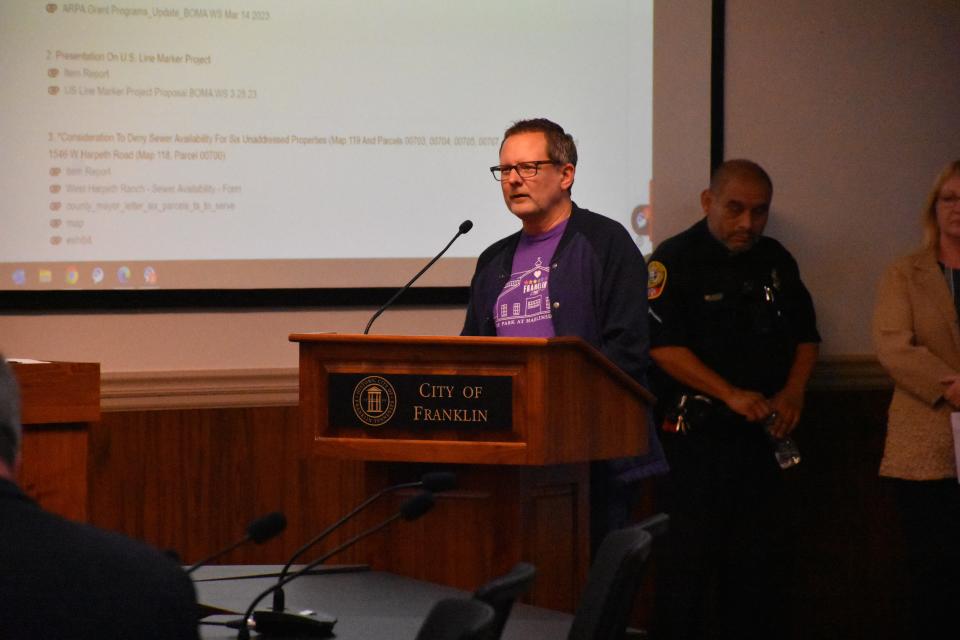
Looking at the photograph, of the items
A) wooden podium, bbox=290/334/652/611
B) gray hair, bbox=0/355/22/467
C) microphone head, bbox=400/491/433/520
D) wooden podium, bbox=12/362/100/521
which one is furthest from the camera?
wooden podium, bbox=290/334/652/611

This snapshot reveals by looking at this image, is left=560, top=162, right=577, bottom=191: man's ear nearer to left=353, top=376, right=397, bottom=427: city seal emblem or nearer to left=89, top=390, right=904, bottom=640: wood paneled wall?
left=353, top=376, right=397, bottom=427: city seal emblem

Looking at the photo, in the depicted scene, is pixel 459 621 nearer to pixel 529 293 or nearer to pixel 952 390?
pixel 529 293

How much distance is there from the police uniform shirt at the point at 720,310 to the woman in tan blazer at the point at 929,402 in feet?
1.60

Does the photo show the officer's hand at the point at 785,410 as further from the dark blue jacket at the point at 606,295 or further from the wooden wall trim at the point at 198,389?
the wooden wall trim at the point at 198,389

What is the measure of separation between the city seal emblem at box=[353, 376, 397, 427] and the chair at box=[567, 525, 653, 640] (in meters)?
1.08

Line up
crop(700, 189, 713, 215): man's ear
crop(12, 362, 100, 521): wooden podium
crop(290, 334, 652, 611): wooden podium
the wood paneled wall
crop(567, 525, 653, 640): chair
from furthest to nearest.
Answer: crop(700, 189, 713, 215): man's ear, the wood paneled wall, crop(290, 334, 652, 611): wooden podium, crop(12, 362, 100, 521): wooden podium, crop(567, 525, 653, 640): chair

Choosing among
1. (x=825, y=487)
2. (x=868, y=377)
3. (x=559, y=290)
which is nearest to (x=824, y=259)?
(x=868, y=377)

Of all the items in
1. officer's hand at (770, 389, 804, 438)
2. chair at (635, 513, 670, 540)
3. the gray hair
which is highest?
Answer: the gray hair

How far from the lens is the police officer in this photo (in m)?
4.46

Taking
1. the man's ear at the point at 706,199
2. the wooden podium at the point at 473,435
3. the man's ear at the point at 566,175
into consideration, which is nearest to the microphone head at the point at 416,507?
the wooden podium at the point at 473,435

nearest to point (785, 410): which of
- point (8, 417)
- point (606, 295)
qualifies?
point (606, 295)

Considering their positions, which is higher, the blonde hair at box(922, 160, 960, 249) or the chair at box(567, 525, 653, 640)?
the blonde hair at box(922, 160, 960, 249)

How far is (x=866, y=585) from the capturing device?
5098 mm

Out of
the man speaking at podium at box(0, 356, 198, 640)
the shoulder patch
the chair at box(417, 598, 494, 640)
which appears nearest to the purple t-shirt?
the shoulder patch
